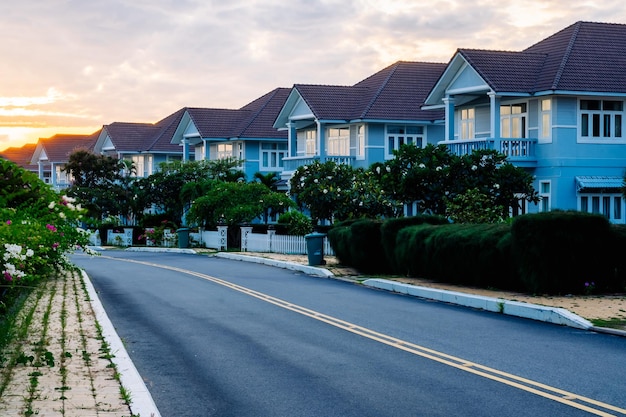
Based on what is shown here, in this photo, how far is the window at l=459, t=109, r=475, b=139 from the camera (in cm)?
4344

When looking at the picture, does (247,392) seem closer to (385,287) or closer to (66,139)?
(385,287)

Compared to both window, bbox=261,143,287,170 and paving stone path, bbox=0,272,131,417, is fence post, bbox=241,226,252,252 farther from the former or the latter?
paving stone path, bbox=0,272,131,417

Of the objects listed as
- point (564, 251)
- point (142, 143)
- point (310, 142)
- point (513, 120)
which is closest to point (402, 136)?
point (310, 142)

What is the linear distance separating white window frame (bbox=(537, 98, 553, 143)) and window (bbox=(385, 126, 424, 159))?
1288 centimetres

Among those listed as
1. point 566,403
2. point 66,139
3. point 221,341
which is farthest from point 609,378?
point 66,139

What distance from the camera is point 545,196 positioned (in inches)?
1527

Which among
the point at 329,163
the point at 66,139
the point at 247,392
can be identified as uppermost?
the point at 66,139

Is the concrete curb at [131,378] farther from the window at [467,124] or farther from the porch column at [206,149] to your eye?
the porch column at [206,149]

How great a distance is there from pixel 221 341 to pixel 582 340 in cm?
544

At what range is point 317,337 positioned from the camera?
14.3 m

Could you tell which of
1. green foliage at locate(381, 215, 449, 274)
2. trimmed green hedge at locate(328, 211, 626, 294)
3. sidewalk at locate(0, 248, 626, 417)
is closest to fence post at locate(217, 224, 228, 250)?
green foliage at locate(381, 215, 449, 274)

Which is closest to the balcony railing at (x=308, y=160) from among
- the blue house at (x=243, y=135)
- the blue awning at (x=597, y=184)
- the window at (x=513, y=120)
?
the blue house at (x=243, y=135)

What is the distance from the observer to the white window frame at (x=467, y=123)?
142 feet

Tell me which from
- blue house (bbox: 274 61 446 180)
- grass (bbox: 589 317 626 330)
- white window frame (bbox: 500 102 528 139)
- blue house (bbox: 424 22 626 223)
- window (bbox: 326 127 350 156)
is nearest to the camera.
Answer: grass (bbox: 589 317 626 330)
